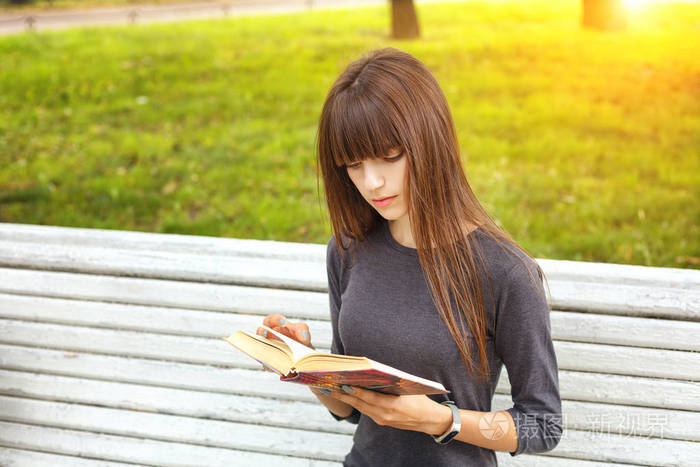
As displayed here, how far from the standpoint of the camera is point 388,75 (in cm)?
154

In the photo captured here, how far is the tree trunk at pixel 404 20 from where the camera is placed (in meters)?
8.05

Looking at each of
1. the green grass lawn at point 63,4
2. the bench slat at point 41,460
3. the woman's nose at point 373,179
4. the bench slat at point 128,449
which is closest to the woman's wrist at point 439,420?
the woman's nose at point 373,179

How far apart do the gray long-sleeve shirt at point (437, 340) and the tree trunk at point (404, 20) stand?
6756 mm

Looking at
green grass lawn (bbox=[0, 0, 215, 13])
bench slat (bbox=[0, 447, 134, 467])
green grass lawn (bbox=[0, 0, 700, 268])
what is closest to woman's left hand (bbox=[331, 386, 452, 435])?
bench slat (bbox=[0, 447, 134, 467])

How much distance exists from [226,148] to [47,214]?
1.40m

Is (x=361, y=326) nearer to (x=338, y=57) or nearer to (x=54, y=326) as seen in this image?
(x=54, y=326)

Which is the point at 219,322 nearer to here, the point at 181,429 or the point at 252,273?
the point at 252,273

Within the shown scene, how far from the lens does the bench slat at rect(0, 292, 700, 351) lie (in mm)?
2035

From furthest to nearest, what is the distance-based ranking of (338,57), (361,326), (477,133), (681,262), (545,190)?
(338,57) < (477,133) < (545,190) < (681,262) < (361,326)

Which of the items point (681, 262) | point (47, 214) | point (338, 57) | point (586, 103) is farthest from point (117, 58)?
point (681, 262)

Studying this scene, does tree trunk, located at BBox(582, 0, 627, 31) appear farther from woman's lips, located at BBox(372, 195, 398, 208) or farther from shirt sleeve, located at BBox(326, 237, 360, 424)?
woman's lips, located at BBox(372, 195, 398, 208)

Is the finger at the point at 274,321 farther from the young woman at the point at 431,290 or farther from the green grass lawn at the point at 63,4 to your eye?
the green grass lawn at the point at 63,4

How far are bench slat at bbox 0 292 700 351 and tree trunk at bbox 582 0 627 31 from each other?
6547 mm

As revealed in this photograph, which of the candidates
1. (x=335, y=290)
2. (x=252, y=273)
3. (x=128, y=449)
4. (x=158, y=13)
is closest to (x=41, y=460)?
(x=128, y=449)
